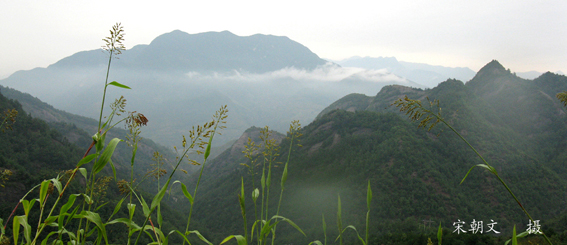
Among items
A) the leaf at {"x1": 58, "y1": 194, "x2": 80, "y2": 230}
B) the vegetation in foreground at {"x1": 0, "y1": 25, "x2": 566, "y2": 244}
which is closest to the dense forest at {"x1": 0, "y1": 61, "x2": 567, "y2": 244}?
the vegetation in foreground at {"x1": 0, "y1": 25, "x2": 566, "y2": 244}

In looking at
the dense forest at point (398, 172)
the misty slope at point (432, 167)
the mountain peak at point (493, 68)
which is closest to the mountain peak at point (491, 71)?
the mountain peak at point (493, 68)

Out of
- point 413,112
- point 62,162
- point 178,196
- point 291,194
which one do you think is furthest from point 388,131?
point 178,196

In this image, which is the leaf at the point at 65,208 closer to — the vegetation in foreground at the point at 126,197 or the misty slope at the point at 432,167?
the vegetation in foreground at the point at 126,197

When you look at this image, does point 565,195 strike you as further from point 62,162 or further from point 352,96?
point 352,96

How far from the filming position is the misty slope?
38.8m

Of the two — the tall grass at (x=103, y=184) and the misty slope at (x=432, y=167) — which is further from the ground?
the tall grass at (x=103, y=184)

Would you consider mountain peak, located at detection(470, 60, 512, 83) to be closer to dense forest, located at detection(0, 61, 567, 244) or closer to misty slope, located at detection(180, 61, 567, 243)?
misty slope, located at detection(180, 61, 567, 243)

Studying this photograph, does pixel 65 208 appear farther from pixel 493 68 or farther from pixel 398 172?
pixel 493 68

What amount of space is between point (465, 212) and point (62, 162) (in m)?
65.6

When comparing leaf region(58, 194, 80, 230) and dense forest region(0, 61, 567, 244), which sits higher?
leaf region(58, 194, 80, 230)

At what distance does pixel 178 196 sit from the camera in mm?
85625

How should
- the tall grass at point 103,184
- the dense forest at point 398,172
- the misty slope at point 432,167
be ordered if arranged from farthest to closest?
the misty slope at point 432,167 < the dense forest at point 398,172 < the tall grass at point 103,184

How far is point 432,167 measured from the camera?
45875 millimetres

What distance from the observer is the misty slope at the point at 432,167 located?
127 feet
